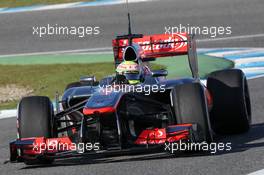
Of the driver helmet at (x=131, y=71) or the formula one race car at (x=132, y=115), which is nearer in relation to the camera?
the formula one race car at (x=132, y=115)

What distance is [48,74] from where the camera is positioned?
17.4 m

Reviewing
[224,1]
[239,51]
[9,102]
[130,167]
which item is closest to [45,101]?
[130,167]

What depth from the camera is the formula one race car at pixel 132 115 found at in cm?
916

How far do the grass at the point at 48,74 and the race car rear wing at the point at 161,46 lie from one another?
4103 mm

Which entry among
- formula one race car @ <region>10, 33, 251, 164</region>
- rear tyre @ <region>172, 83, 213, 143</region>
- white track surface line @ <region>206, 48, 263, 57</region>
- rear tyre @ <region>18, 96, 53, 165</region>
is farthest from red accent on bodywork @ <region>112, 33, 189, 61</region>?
white track surface line @ <region>206, 48, 263, 57</region>

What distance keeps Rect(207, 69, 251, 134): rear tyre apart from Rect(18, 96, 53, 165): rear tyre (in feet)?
6.75

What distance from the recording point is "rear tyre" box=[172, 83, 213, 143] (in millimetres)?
9333

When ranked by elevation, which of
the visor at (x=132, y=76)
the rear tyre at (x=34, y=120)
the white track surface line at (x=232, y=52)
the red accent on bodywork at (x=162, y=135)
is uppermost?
the white track surface line at (x=232, y=52)

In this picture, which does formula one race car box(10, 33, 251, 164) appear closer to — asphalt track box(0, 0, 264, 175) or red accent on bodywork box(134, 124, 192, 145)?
red accent on bodywork box(134, 124, 192, 145)

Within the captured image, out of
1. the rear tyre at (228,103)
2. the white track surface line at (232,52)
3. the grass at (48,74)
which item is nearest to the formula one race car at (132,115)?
the rear tyre at (228,103)

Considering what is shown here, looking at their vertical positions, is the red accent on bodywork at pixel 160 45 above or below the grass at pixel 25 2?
below

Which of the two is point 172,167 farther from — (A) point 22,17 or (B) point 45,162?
(A) point 22,17

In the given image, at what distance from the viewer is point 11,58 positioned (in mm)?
20281

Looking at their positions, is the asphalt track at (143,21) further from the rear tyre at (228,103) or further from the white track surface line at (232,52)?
the rear tyre at (228,103)
